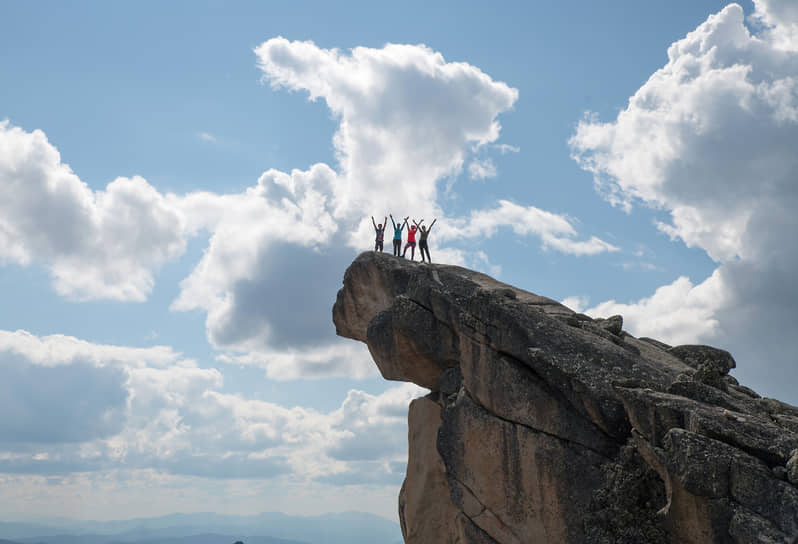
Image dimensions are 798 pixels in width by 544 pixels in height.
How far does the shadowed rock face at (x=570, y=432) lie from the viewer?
66.3 ft


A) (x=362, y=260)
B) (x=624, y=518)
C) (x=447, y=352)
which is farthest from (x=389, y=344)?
(x=624, y=518)

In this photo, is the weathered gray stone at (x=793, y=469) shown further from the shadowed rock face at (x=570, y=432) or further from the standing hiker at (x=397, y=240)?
the standing hiker at (x=397, y=240)

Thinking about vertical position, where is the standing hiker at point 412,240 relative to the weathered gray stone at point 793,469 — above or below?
above

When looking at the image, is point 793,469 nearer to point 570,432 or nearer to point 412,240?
point 570,432

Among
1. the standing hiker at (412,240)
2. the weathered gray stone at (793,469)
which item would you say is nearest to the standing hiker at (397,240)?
the standing hiker at (412,240)

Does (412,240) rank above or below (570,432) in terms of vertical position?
above

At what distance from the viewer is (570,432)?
25094 millimetres

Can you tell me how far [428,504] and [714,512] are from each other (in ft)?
50.4

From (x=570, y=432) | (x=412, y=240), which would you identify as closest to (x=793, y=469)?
(x=570, y=432)

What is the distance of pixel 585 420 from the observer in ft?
82.2

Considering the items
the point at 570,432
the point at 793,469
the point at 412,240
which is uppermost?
the point at 412,240

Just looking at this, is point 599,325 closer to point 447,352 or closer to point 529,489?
point 447,352

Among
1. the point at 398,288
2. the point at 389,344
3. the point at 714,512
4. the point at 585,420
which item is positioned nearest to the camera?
the point at 714,512

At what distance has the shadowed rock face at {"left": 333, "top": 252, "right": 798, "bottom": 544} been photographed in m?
20.2
